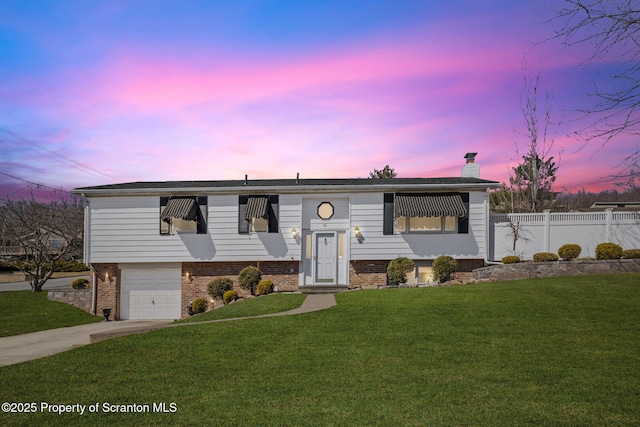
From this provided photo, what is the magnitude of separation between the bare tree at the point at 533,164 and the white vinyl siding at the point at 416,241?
15.2 m

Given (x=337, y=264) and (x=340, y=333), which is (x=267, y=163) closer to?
(x=337, y=264)

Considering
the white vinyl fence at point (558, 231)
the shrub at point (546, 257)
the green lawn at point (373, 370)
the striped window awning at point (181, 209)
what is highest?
the striped window awning at point (181, 209)

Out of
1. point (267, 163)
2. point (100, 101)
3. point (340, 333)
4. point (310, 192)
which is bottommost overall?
point (340, 333)

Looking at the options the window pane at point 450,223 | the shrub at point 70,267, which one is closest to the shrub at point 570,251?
the window pane at point 450,223

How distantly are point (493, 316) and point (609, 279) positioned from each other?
24.1ft

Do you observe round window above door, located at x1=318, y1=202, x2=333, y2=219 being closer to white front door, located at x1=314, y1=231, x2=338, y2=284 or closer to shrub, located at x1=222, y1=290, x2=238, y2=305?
white front door, located at x1=314, y1=231, x2=338, y2=284

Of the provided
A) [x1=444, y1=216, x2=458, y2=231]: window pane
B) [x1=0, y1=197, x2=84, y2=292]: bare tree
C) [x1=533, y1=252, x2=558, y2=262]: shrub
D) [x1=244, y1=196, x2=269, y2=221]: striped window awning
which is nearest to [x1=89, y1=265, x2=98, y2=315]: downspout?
[x1=0, y1=197, x2=84, y2=292]: bare tree

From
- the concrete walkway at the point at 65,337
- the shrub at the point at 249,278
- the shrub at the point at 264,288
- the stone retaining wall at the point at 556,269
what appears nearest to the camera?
the concrete walkway at the point at 65,337

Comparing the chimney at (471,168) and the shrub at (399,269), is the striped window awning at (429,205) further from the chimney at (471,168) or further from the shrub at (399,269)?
the chimney at (471,168)

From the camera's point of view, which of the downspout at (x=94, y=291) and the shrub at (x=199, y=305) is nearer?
the shrub at (x=199, y=305)

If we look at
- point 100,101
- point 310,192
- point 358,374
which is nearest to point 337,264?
point 310,192

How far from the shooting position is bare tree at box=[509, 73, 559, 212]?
30.5m

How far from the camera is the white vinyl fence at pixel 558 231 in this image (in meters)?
17.2

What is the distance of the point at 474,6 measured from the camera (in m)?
9.12
